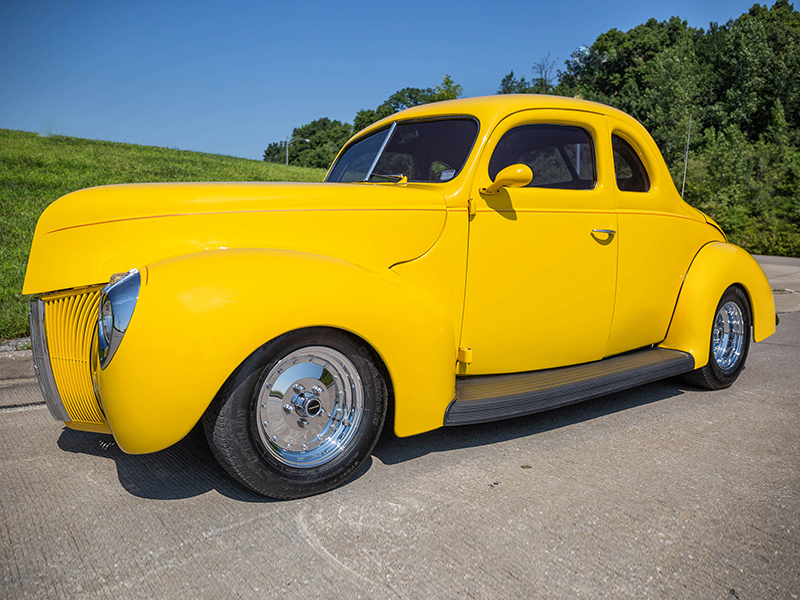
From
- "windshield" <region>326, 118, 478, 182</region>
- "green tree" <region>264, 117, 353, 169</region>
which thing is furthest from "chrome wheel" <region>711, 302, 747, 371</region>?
"green tree" <region>264, 117, 353, 169</region>

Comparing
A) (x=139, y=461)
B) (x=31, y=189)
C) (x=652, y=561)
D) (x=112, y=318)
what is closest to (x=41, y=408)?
(x=139, y=461)

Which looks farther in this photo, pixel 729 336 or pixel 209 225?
pixel 729 336

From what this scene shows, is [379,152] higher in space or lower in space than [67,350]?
higher

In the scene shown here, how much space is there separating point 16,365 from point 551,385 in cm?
411

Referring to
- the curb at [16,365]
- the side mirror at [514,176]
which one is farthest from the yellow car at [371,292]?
the curb at [16,365]

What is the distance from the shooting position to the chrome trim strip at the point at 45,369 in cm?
266

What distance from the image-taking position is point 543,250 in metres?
3.32

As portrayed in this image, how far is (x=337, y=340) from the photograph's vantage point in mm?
2555

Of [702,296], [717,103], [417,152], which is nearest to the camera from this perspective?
[417,152]

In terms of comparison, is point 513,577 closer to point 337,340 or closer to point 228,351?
point 337,340

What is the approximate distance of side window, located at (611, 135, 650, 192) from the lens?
384cm

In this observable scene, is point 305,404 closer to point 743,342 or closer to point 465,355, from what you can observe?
point 465,355

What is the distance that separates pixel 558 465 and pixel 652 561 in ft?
2.84

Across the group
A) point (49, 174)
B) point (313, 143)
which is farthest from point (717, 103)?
point (49, 174)
